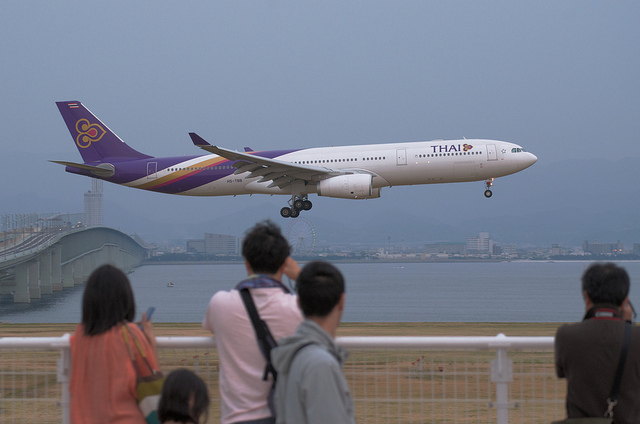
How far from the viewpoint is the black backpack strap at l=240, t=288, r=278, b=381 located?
463 cm

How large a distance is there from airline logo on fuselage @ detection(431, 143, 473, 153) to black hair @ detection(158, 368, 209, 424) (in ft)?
104

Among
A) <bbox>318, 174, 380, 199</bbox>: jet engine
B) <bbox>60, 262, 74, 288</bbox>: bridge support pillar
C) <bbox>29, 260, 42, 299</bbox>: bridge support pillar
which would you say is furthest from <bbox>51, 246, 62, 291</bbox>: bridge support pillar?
<bbox>318, 174, 380, 199</bbox>: jet engine

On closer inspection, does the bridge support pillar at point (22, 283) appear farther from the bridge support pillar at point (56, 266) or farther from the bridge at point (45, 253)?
the bridge support pillar at point (56, 266)

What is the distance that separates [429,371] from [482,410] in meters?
0.54

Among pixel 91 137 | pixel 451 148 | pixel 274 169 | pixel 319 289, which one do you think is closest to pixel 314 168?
pixel 274 169

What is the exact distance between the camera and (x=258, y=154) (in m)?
38.8

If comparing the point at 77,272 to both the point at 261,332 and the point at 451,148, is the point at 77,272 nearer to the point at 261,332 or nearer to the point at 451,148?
the point at 451,148

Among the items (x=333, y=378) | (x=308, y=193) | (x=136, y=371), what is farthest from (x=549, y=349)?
(x=308, y=193)

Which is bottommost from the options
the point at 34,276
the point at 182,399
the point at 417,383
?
the point at 34,276

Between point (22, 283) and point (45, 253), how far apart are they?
5.53m

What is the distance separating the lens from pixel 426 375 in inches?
215

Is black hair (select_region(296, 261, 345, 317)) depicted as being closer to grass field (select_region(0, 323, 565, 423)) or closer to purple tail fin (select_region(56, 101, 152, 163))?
grass field (select_region(0, 323, 565, 423))

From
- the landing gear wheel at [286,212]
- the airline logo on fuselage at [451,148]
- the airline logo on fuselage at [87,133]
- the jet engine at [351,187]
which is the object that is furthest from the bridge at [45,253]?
the airline logo on fuselage at [451,148]

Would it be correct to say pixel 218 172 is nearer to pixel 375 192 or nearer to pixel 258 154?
pixel 258 154
